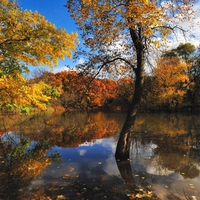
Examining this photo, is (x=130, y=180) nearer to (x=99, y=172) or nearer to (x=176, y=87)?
(x=99, y=172)

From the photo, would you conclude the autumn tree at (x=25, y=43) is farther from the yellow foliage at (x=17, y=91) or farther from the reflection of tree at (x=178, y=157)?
the reflection of tree at (x=178, y=157)

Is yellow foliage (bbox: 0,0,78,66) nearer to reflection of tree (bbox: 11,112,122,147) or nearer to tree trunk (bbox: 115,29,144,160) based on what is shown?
tree trunk (bbox: 115,29,144,160)

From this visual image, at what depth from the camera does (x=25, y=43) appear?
32.2ft

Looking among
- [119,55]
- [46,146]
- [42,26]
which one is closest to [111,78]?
[119,55]

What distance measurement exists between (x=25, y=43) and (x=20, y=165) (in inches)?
216

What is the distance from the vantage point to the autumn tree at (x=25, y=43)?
9.23 m

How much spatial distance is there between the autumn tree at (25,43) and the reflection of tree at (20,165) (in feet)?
8.92

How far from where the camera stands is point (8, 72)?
1098 centimetres

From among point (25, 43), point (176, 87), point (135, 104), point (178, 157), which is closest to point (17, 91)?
point (25, 43)

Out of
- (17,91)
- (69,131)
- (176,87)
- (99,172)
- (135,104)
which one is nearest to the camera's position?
(99,172)

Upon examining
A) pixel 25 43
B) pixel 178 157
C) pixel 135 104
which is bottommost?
pixel 178 157

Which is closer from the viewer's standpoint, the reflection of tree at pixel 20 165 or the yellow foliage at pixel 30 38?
the reflection of tree at pixel 20 165

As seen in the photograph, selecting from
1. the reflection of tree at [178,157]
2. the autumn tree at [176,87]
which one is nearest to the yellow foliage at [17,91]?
the reflection of tree at [178,157]

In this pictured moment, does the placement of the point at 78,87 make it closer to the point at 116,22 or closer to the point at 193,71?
the point at 116,22
